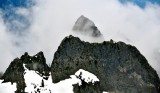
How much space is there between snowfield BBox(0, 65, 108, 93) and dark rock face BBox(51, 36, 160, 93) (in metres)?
1.75

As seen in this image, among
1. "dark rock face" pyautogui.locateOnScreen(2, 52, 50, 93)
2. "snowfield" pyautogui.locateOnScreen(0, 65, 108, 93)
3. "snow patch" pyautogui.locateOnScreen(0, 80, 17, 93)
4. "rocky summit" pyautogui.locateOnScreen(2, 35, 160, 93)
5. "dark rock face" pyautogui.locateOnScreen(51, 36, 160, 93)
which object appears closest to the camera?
"snowfield" pyautogui.locateOnScreen(0, 65, 108, 93)

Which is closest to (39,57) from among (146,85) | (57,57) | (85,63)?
(57,57)

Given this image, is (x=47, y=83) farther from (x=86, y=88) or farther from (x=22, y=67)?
(x=86, y=88)

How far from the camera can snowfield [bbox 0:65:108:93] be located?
101706 mm

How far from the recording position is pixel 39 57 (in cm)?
11256

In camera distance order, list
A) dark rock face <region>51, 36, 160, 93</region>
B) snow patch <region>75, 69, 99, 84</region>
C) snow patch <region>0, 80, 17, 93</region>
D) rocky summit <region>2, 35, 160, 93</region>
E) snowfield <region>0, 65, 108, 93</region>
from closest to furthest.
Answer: snowfield <region>0, 65, 108, 93</region> → snow patch <region>0, 80, 17, 93</region> → snow patch <region>75, 69, 99, 84</region> → rocky summit <region>2, 35, 160, 93</region> → dark rock face <region>51, 36, 160, 93</region>

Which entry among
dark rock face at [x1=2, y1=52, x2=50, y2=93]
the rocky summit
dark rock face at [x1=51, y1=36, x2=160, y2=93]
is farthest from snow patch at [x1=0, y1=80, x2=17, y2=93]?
dark rock face at [x1=51, y1=36, x2=160, y2=93]

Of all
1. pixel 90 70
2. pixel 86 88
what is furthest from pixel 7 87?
pixel 90 70

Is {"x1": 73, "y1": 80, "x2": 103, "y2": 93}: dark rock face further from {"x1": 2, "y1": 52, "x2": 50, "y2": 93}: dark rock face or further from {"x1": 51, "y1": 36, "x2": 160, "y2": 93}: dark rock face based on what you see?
{"x1": 2, "y1": 52, "x2": 50, "y2": 93}: dark rock face

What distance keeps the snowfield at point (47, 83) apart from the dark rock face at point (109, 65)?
5.75ft

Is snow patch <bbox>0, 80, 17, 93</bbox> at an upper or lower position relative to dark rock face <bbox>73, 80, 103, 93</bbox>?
upper

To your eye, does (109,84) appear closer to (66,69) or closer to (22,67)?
(66,69)

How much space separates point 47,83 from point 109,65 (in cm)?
1627

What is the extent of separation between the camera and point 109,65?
111125 millimetres
